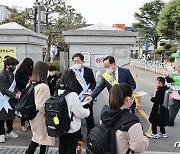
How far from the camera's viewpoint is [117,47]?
6.99 metres

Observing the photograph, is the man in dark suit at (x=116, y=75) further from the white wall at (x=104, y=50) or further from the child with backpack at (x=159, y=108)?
the white wall at (x=104, y=50)

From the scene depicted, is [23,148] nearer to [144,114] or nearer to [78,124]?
[78,124]

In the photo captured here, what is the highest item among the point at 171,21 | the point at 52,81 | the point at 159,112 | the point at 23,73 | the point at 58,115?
the point at 171,21

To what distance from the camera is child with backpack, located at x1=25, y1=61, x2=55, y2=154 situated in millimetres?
4250

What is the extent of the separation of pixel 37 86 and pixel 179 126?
4.52 metres

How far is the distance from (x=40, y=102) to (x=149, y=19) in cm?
4960

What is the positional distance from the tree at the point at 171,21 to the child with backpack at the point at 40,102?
31222 millimetres

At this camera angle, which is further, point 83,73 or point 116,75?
point 83,73

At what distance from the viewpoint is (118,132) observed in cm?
278

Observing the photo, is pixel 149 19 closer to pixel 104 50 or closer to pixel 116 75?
pixel 104 50

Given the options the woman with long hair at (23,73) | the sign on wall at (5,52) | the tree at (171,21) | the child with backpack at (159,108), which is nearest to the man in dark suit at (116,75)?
the child with backpack at (159,108)

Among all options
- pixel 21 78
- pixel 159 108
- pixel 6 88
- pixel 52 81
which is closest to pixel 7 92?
pixel 6 88

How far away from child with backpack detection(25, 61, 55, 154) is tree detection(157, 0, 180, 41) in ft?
102

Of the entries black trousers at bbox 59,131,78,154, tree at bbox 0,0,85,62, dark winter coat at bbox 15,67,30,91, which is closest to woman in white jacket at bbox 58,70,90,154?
black trousers at bbox 59,131,78,154
